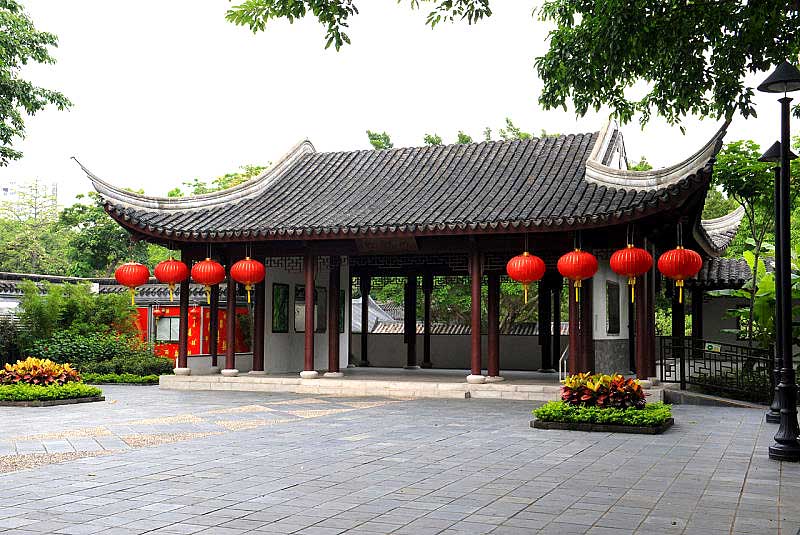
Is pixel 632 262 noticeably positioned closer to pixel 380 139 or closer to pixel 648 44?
pixel 648 44

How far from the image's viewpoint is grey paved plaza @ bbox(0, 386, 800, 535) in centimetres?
523

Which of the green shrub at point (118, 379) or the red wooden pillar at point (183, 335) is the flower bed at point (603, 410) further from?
the green shrub at point (118, 379)

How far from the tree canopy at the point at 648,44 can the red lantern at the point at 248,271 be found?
8.31 meters

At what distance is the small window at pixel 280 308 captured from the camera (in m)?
17.4

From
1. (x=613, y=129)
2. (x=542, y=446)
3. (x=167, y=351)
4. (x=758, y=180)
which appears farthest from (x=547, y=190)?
(x=167, y=351)

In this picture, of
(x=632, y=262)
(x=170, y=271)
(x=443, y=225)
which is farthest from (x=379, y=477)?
(x=170, y=271)

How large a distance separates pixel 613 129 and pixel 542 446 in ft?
32.4

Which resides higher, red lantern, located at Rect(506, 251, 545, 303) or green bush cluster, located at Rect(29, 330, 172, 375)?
red lantern, located at Rect(506, 251, 545, 303)

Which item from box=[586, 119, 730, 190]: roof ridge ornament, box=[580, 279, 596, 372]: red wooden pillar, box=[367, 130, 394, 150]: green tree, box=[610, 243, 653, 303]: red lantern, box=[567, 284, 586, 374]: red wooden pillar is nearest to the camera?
box=[586, 119, 730, 190]: roof ridge ornament

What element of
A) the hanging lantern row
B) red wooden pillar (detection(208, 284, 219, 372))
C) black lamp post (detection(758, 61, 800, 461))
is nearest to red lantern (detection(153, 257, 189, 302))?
the hanging lantern row

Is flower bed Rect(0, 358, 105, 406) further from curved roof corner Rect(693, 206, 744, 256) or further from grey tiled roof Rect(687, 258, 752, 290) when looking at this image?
grey tiled roof Rect(687, 258, 752, 290)

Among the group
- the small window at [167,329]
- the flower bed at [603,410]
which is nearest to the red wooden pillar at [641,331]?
the flower bed at [603,410]

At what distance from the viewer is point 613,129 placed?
55.4 ft

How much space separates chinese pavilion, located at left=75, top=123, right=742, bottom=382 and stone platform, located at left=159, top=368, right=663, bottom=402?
344 mm
